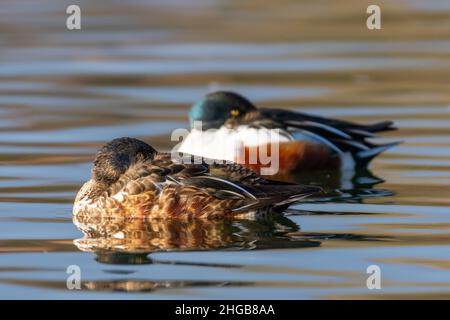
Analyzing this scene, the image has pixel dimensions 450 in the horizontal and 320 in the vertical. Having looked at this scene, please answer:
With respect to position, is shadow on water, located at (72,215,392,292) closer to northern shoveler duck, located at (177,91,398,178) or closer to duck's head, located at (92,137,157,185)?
duck's head, located at (92,137,157,185)

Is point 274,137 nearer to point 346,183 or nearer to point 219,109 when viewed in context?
point 219,109

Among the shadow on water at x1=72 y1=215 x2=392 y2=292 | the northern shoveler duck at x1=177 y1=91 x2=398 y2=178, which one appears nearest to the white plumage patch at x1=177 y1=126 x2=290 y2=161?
the northern shoveler duck at x1=177 y1=91 x2=398 y2=178

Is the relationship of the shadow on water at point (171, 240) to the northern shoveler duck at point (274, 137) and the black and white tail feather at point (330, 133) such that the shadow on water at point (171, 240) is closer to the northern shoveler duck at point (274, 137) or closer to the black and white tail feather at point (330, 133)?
the northern shoveler duck at point (274, 137)

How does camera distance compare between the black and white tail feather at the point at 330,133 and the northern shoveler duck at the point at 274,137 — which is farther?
the black and white tail feather at the point at 330,133

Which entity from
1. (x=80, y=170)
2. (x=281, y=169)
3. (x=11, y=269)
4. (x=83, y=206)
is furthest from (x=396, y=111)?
(x=11, y=269)

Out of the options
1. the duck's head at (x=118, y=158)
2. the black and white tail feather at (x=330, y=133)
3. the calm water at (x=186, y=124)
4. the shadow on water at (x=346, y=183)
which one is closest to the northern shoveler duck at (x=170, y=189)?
the duck's head at (x=118, y=158)

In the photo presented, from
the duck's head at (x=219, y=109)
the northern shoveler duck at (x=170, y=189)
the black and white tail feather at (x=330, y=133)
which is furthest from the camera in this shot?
the duck's head at (x=219, y=109)
